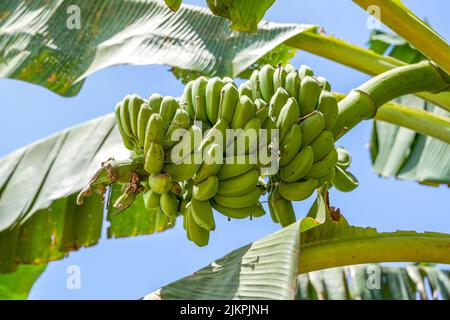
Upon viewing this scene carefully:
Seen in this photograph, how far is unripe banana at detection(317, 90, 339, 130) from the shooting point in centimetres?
136

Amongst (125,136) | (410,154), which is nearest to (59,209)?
(125,136)

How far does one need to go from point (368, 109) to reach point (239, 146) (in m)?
0.36

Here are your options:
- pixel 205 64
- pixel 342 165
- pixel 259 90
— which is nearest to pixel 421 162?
pixel 205 64

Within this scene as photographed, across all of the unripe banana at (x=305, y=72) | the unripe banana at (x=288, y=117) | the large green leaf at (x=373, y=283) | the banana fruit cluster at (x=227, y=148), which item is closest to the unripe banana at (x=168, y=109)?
the banana fruit cluster at (x=227, y=148)

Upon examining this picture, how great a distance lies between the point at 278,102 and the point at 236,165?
19 centimetres

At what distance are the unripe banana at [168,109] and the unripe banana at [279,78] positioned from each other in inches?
10.1

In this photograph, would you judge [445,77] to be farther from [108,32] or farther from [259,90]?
[108,32]

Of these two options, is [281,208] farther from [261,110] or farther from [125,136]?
[125,136]

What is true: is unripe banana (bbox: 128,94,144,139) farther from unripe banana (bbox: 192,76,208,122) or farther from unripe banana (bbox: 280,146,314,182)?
unripe banana (bbox: 280,146,314,182)

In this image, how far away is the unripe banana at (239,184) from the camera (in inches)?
49.4

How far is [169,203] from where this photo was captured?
1.29 m

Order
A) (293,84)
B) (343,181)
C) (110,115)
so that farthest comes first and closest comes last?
(110,115)
(343,181)
(293,84)

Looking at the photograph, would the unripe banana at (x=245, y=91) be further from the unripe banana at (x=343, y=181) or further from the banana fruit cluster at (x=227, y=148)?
the unripe banana at (x=343, y=181)

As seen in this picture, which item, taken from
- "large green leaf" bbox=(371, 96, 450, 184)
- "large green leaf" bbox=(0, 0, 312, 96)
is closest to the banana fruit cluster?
"large green leaf" bbox=(0, 0, 312, 96)
